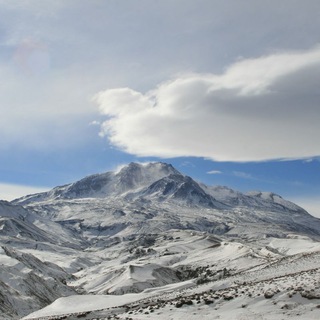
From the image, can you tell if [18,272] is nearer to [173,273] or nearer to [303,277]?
[173,273]

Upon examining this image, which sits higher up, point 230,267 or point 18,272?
point 18,272

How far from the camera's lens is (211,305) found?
31938 millimetres

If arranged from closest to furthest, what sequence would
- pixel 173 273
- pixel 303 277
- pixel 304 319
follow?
pixel 304 319
pixel 303 277
pixel 173 273

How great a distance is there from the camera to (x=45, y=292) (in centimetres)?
11738

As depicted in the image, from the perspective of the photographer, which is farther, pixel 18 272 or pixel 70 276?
pixel 70 276

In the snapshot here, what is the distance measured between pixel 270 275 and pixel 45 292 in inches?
3451

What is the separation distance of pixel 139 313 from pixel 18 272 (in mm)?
97018

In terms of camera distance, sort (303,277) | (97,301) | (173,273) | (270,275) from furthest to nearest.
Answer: (173,273) < (97,301) < (270,275) < (303,277)

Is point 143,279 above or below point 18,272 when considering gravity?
below

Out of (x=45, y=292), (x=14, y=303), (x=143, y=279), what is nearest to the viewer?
(x=14, y=303)

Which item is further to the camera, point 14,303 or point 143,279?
point 143,279

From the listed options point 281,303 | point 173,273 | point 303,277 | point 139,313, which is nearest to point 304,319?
point 281,303

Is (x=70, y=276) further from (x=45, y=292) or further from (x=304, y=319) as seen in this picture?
(x=304, y=319)

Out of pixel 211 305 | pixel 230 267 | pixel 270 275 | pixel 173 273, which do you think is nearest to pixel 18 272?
pixel 173 273
